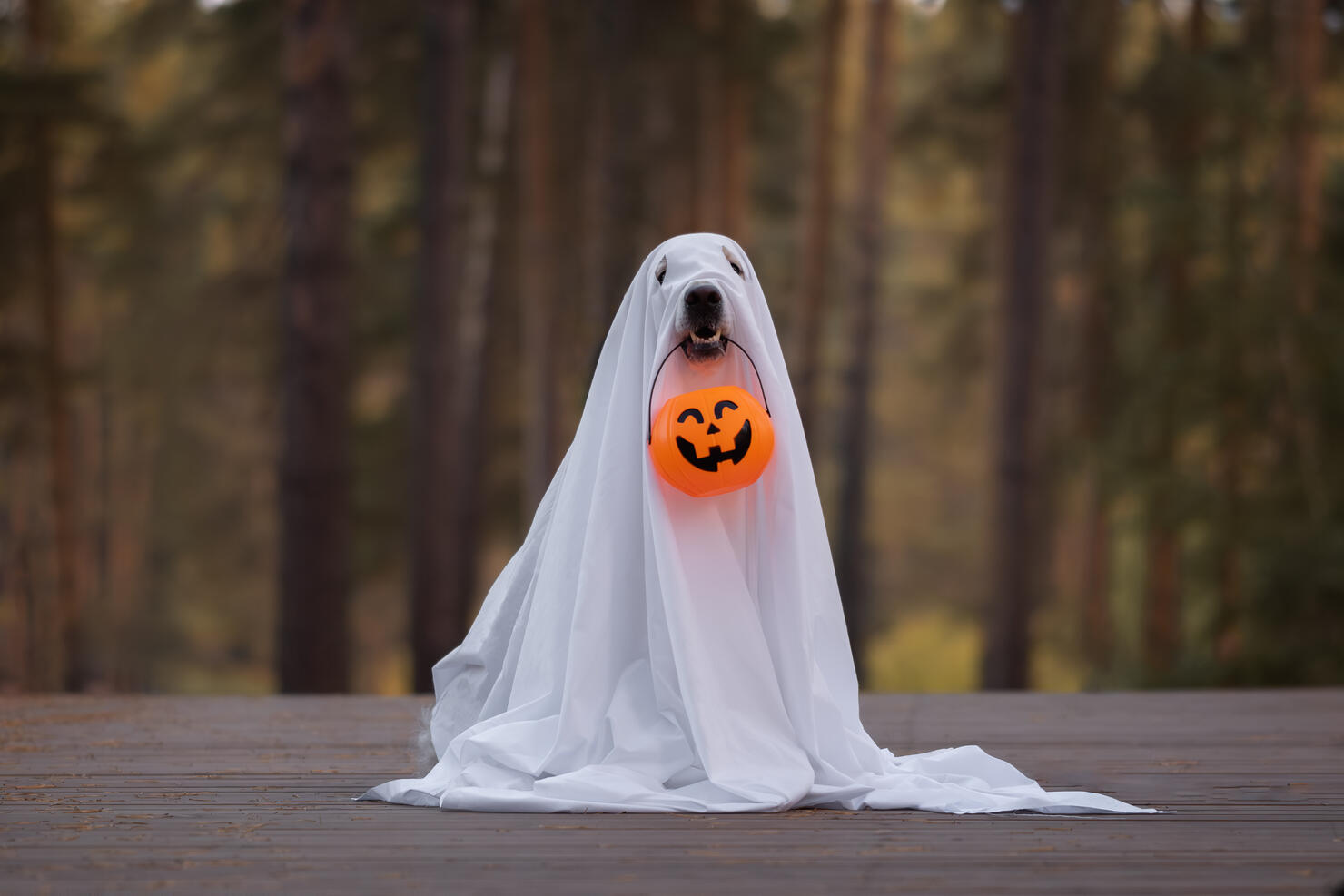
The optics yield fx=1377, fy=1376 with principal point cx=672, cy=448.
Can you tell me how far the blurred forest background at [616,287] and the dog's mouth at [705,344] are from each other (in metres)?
4.57

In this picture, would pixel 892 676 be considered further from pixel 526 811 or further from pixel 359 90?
pixel 526 811

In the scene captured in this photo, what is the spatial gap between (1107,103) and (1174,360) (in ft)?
18.3

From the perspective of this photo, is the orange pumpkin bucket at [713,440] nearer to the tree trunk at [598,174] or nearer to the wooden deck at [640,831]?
the wooden deck at [640,831]

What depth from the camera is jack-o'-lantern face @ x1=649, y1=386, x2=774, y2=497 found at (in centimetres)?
426

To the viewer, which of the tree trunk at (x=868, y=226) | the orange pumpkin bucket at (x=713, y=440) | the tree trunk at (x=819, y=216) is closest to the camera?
the orange pumpkin bucket at (x=713, y=440)

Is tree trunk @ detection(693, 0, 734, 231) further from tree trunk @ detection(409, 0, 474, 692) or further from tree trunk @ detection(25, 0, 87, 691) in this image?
tree trunk @ detection(25, 0, 87, 691)

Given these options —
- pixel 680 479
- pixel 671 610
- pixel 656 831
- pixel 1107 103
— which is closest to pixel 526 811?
pixel 656 831

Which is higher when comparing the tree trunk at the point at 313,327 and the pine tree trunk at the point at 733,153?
the pine tree trunk at the point at 733,153

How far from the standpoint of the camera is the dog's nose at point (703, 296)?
4422 mm

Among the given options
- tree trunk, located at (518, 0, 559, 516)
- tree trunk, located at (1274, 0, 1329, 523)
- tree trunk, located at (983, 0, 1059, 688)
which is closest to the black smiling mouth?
tree trunk, located at (983, 0, 1059, 688)

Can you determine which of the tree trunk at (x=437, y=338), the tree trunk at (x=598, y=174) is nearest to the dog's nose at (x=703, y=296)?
the tree trunk at (x=437, y=338)

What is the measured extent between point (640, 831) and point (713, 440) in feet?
3.89

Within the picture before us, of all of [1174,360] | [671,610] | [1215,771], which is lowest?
[1215,771]

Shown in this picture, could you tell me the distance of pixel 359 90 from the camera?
1509 cm
